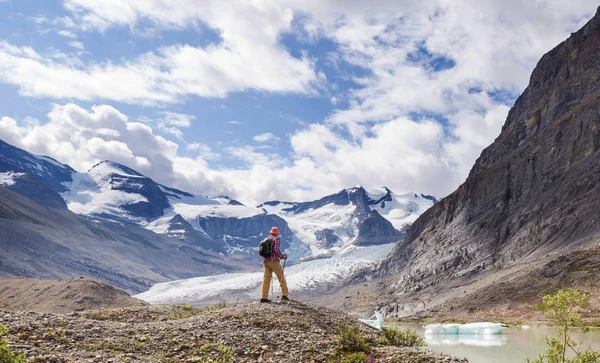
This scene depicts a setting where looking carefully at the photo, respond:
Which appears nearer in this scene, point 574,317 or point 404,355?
point 574,317

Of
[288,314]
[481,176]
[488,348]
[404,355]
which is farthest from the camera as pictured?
[481,176]

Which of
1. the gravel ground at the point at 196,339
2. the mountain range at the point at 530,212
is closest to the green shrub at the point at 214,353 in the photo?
the gravel ground at the point at 196,339

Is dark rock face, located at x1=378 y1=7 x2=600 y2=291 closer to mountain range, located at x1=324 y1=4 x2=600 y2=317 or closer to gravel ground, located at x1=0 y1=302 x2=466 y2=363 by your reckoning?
mountain range, located at x1=324 y1=4 x2=600 y2=317

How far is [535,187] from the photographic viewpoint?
13100cm

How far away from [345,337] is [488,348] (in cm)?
3655

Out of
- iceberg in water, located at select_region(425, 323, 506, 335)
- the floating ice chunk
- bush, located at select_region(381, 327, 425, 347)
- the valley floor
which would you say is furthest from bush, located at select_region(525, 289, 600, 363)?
the valley floor

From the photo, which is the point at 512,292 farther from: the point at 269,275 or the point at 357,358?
the point at 357,358

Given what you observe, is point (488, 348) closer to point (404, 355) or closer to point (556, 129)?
point (404, 355)

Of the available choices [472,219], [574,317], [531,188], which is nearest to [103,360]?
[574,317]

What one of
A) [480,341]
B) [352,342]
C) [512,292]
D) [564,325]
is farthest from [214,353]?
[512,292]

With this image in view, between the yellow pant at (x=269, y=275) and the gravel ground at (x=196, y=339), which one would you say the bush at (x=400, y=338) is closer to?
the gravel ground at (x=196, y=339)

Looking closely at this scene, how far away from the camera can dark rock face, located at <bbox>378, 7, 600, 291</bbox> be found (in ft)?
367

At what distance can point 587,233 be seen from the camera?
98.0m

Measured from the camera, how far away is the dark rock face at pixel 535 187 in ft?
367
